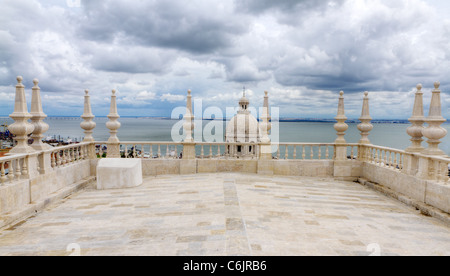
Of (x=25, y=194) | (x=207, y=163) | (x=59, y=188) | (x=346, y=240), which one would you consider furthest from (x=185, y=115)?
(x=346, y=240)

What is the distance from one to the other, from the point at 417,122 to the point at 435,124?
665 millimetres

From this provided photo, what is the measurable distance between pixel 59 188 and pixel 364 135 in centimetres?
963

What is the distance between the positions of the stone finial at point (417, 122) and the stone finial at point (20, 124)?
369 inches

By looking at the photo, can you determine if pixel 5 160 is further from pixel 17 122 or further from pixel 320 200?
pixel 320 200

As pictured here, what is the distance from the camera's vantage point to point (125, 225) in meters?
5.48

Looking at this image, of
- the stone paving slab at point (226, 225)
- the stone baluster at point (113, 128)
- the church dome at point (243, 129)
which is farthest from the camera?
the church dome at point (243, 129)

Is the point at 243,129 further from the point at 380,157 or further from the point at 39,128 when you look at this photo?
the point at 39,128

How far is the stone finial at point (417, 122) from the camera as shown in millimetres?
7844

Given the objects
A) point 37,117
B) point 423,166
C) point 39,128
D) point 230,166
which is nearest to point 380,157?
point 423,166

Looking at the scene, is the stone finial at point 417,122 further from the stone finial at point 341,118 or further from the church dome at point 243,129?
the church dome at point 243,129

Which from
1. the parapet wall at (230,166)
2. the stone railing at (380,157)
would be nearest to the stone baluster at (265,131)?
the parapet wall at (230,166)

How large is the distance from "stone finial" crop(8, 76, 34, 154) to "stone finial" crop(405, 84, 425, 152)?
30.8 ft

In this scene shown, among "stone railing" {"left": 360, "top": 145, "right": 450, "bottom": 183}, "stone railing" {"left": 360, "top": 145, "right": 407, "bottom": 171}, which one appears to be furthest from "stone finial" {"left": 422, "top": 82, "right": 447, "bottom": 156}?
"stone railing" {"left": 360, "top": 145, "right": 407, "bottom": 171}

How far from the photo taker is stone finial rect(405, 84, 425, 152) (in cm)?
784
